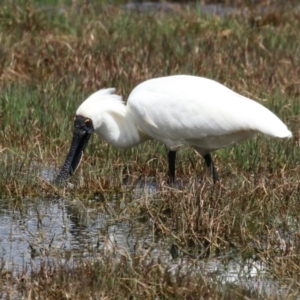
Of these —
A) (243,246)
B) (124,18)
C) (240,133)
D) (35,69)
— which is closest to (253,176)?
(240,133)

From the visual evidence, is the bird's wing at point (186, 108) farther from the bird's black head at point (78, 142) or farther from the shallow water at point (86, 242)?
the shallow water at point (86, 242)

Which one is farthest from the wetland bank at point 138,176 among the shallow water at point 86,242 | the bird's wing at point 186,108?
the bird's wing at point 186,108

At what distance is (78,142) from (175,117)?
0.82 meters

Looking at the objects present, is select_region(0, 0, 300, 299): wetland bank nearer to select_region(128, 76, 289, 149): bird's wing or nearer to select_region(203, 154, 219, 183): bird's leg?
select_region(203, 154, 219, 183): bird's leg

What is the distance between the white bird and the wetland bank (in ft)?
0.72

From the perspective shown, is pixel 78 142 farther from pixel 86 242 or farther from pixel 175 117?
pixel 86 242

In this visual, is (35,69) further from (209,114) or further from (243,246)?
(243,246)

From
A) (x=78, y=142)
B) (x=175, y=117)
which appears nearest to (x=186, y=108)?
(x=175, y=117)

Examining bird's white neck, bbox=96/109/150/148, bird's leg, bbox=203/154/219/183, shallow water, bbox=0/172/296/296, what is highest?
bird's white neck, bbox=96/109/150/148

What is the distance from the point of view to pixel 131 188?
766 cm

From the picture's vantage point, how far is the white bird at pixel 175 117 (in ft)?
25.0

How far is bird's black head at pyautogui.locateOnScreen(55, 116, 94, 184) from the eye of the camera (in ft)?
26.7

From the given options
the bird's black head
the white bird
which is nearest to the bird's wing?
Result: the white bird

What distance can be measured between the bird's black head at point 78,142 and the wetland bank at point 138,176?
0.36 feet
